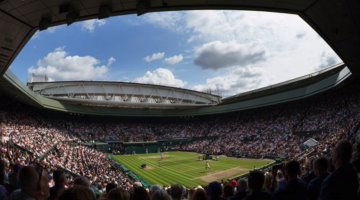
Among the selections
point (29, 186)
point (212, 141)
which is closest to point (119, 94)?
point (212, 141)

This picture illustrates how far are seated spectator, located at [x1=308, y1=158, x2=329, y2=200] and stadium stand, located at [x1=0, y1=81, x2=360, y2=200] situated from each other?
0.02 meters

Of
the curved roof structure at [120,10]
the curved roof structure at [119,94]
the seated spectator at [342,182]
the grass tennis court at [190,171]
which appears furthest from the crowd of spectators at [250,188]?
the curved roof structure at [119,94]

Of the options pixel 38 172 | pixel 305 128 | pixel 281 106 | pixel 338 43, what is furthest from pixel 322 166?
pixel 281 106

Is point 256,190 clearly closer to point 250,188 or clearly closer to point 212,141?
point 250,188

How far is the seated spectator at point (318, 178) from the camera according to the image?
214 inches

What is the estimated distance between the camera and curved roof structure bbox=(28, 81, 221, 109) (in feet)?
184

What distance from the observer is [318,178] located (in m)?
5.45

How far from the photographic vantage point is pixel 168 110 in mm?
64250

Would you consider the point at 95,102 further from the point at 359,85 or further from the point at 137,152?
the point at 359,85

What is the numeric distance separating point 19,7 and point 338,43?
15.1 metres

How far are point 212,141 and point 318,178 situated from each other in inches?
2023

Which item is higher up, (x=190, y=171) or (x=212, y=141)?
(x=212, y=141)

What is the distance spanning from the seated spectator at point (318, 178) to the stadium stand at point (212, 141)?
17 mm

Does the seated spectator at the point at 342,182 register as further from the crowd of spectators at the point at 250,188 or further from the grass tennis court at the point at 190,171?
the grass tennis court at the point at 190,171
